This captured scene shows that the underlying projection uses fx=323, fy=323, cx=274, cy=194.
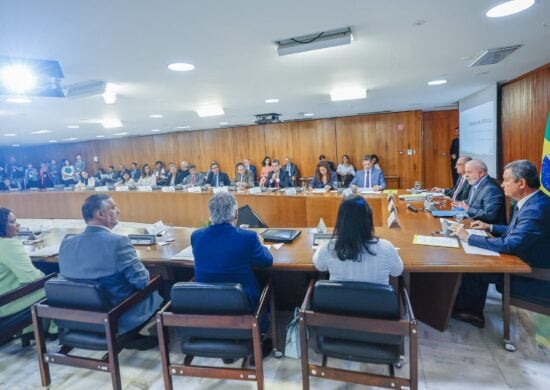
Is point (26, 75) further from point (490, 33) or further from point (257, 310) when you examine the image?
point (490, 33)

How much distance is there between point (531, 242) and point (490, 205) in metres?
0.92

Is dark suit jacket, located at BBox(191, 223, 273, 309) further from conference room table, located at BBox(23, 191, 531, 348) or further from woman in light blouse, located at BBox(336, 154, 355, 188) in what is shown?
woman in light blouse, located at BBox(336, 154, 355, 188)

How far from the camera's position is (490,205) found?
8.77 feet

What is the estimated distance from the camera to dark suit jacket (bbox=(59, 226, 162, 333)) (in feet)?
5.67

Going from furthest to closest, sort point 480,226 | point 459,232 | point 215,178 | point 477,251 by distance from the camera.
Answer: point 215,178
point 480,226
point 459,232
point 477,251

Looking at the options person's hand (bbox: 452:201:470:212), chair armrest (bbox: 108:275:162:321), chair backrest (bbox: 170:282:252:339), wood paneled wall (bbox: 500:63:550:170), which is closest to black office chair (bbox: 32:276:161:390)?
chair armrest (bbox: 108:275:162:321)

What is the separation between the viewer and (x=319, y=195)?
4.71 meters

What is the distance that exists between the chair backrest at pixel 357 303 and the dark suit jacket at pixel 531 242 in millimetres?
932

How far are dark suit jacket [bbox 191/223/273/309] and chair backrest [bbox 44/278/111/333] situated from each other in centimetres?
49

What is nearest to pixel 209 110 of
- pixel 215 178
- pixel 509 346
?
pixel 215 178

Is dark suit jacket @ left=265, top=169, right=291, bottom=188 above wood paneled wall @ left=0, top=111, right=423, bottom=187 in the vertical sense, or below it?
below

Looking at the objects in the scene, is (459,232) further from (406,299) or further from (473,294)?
(406,299)

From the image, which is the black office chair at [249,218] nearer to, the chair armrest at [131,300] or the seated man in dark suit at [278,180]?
the chair armrest at [131,300]

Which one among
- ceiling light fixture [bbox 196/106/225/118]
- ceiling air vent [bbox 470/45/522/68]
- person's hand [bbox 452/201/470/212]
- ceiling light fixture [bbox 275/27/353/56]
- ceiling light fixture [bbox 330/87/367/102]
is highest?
ceiling light fixture [bbox 196/106/225/118]
